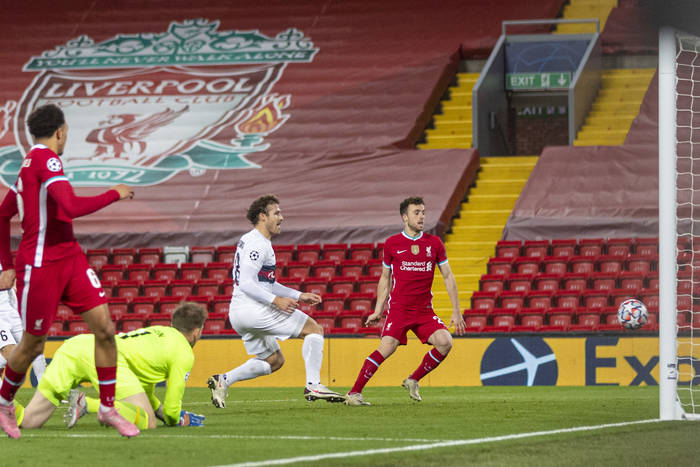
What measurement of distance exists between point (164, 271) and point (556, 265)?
7.46 metres

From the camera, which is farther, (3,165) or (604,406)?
(3,165)

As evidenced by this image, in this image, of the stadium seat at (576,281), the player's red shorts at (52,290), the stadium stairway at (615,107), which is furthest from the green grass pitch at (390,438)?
the stadium stairway at (615,107)

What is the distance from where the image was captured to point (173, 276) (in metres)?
22.2

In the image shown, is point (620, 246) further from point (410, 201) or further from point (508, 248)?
point (410, 201)

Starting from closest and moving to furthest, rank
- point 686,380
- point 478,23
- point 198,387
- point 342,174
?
1. point 686,380
2. point 198,387
3. point 342,174
4. point 478,23

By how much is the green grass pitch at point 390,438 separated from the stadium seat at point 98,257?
11.6m

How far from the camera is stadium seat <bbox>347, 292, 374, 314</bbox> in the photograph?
20.0 meters

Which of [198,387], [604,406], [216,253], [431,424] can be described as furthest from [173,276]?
[431,424]

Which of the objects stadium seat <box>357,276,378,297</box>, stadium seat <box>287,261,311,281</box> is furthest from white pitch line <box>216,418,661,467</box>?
stadium seat <box>287,261,311,281</box>

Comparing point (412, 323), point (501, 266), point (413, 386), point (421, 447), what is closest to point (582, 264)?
point (501, 266)

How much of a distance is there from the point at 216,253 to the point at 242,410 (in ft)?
39.1

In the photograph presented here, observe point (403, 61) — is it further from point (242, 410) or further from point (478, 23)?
point (242, 410)

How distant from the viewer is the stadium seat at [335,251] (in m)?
22.0

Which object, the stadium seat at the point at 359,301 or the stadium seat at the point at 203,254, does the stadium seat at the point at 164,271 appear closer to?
the stadium seat at the point at 203,254
